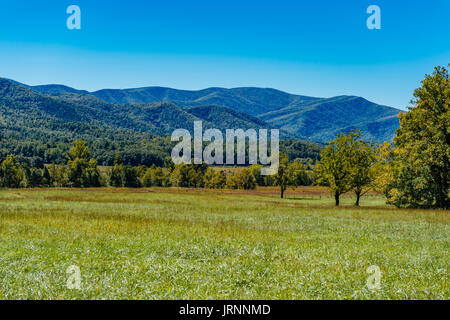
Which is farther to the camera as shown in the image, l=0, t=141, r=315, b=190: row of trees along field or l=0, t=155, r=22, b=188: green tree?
l=0, t=141, r=315, b=190: row of trees along field

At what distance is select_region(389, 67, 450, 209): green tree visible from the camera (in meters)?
44.0

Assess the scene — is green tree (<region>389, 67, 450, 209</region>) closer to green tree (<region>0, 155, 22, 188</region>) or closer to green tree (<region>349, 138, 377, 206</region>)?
green tree (<region>349, 138, 377, 206</region>)

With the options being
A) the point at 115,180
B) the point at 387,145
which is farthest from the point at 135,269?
the point at 115,180

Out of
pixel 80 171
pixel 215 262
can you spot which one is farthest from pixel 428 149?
pixel 80 171

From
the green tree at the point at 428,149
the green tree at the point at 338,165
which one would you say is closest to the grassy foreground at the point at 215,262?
the green tree at the point at 428,149

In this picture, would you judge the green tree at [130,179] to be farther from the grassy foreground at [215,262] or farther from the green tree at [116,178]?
the grassy foreground at [215,262]

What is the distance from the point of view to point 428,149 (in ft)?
142

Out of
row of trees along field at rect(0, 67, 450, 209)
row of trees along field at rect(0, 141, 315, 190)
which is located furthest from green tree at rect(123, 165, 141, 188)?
row of trees along field at rect(0, 67, 450, 209)

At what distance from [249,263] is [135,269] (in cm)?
488

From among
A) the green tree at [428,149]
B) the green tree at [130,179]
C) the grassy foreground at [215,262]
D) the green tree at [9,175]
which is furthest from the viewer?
the green tree at [130,179]

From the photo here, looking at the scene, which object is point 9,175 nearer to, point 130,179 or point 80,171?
point 80,171

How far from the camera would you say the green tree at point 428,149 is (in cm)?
4403
